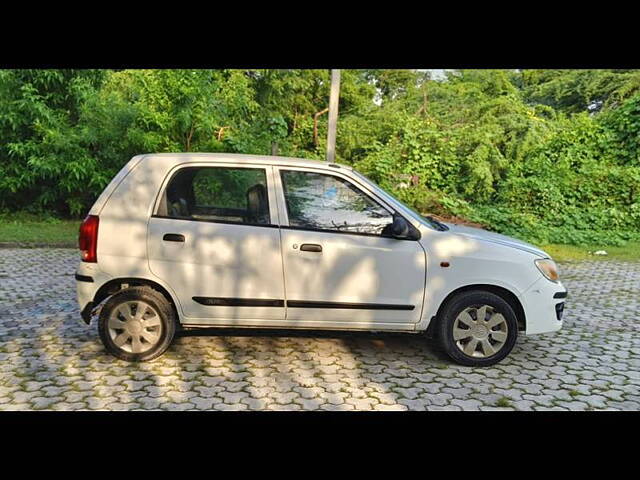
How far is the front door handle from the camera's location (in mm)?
4391

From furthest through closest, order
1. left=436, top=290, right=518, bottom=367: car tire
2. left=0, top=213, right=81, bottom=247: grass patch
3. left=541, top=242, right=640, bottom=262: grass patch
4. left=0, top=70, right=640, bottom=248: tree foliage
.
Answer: left=0, top=70, right=640, bottom=248: tree foliage
left=541, top=242, right=640, bottom=262: grass patch
left=0, top=213, right=81, bottom=247: grass patch
left=436, top=290, right=518, bottom=367: car tire

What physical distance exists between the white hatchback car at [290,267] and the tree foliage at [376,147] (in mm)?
6531

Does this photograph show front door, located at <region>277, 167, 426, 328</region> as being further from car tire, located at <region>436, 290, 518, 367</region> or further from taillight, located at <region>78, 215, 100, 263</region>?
taillight, located at <region>78, 215, 100, 263</region>

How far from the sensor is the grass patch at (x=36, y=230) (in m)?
10.0

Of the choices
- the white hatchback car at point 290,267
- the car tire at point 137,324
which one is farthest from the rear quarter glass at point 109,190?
the car tire at point 137,324

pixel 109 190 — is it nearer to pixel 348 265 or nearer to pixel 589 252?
pixel 348 265

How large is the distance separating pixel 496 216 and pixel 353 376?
26.6 ft

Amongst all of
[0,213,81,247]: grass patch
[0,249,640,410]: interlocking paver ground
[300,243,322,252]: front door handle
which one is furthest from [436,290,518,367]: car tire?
[0,213,81,247]: grass patch

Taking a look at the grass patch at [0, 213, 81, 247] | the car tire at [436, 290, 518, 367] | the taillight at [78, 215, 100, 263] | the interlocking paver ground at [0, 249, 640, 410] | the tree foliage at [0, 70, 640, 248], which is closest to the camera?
the interlocking paver ground at [0, 249, 640, 410]

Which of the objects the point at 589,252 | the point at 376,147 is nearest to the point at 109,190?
the point at 589,252

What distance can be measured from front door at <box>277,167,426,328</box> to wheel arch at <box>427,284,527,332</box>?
19 cm

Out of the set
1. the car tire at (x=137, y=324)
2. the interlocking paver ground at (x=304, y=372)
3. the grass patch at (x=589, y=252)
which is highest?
the grass patch at (x=589, y=252)

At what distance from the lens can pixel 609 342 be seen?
5.40 metres

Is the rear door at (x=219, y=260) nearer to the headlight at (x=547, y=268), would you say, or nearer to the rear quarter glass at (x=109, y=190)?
the rear quarter glass at (x=109, y=190)
